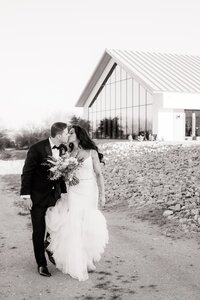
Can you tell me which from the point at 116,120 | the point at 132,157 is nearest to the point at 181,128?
the point at 116,120

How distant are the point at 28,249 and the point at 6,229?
5.79ft

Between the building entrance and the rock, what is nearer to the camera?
the rock

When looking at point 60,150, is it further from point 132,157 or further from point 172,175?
point 132,157

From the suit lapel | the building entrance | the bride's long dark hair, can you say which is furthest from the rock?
the building entrance

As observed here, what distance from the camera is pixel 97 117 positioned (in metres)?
44.5

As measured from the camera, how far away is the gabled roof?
111 feet

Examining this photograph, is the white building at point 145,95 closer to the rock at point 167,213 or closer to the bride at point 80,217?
the rock at point 167,213

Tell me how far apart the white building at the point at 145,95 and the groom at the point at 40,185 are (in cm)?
2770

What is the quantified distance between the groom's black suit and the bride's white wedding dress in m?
0.15

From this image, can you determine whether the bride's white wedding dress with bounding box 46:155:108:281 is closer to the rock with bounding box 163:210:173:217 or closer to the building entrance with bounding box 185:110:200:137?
the rock with bounding box 163:210:173:217

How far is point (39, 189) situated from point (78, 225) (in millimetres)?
653

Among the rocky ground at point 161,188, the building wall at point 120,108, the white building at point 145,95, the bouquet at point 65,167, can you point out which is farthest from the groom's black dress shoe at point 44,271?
the building wall at point 120,108

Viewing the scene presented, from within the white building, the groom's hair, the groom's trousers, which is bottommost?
the groom's trousers

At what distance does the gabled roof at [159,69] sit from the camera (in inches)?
1330
